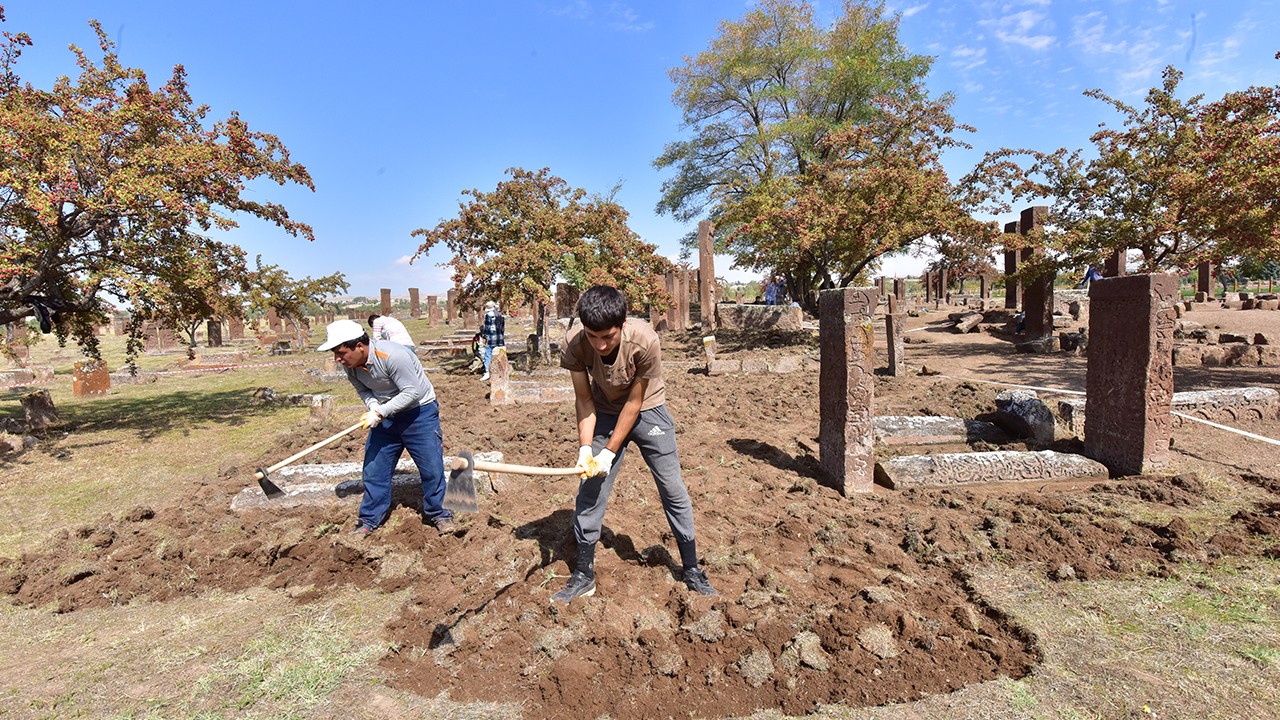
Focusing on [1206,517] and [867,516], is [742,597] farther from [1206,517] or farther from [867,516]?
[1206,517]

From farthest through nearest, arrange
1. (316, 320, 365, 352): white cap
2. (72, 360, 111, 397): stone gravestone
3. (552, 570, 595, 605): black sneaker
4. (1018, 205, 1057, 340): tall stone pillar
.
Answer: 1. (1018, 205, 1057, 340): tall stone pillar
2. (72, 360, 111, 397): stone gravestone
3. (316, 320, 365, 352): white cap
4. (552, 570, 595, 605): black sneaker

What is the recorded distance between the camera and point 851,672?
2.70m

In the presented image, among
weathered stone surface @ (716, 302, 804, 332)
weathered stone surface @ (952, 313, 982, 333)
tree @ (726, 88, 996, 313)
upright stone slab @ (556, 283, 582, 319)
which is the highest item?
tree @ (726, 88, 996, 313)

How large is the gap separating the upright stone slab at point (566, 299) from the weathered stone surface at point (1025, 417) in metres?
10.3

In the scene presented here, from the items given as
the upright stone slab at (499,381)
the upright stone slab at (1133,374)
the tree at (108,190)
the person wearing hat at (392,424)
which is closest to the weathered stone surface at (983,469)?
the upright stone slab at (1133,374)

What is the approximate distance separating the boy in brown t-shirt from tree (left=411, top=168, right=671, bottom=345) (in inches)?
407

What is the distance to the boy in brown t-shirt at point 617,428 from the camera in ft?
10.4

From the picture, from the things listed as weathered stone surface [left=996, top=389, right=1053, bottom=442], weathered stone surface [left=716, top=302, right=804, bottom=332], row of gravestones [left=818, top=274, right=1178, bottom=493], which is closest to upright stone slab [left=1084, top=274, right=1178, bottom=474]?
row of gravestones [left=818, top=274, right=1178, bottom=493]

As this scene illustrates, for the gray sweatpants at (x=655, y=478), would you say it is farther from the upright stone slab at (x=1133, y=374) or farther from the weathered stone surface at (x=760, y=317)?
the weathered stone surface at (x=760, y=317)

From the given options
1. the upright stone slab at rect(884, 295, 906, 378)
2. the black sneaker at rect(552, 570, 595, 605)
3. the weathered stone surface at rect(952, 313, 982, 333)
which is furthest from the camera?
the weathered stone surface at rect(952, 313, 982, 333)

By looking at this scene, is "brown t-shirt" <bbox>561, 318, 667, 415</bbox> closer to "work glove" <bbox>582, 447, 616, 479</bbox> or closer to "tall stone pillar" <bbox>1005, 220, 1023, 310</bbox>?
"work glove" <bbox>582, 447, 616, 479</bbox>

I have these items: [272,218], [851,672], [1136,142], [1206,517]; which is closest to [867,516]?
[851,672]

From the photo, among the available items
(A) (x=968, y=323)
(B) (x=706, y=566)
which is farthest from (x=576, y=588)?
(A) (x=968, y=323)

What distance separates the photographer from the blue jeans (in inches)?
171
